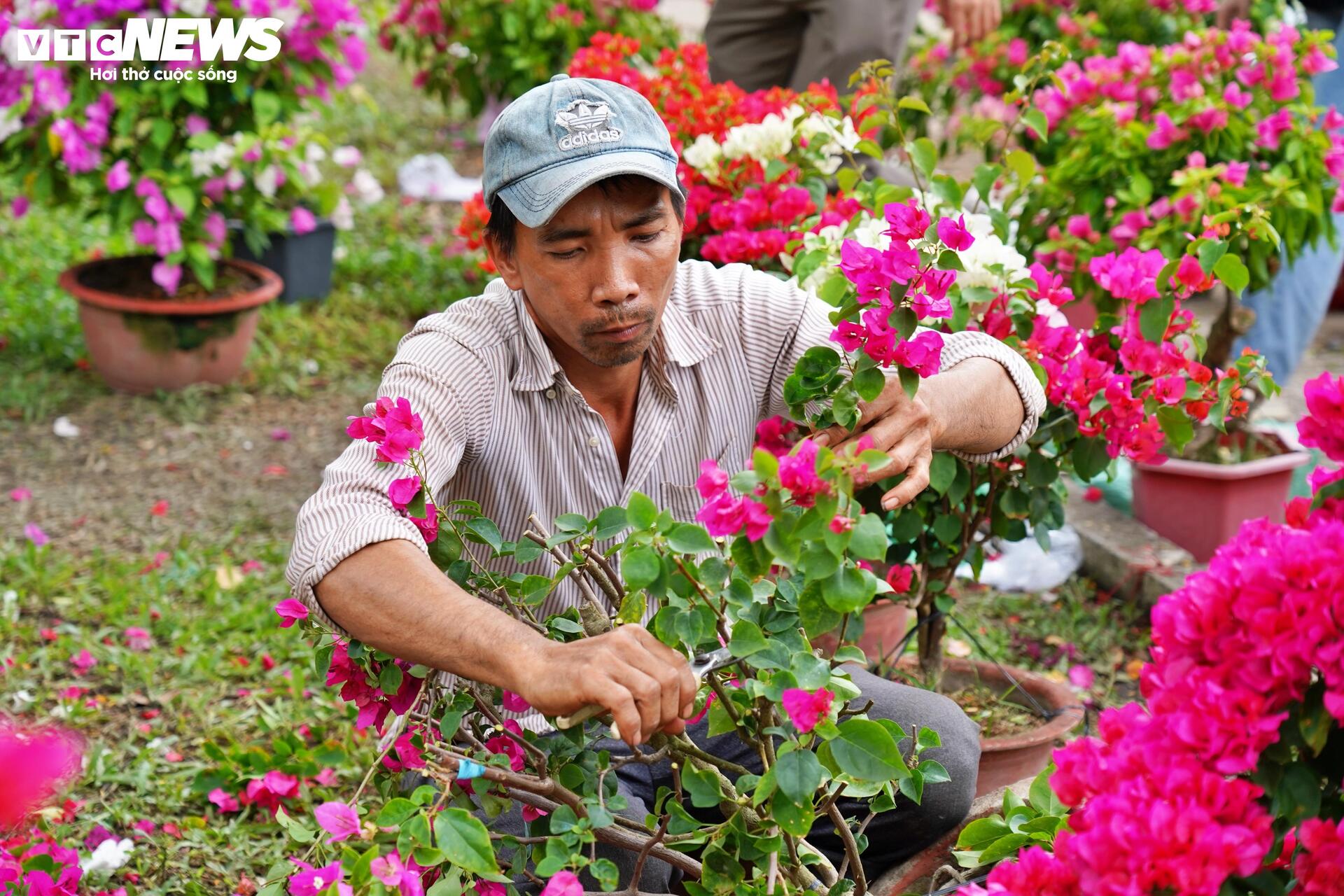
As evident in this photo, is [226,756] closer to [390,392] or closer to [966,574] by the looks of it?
[390,392]

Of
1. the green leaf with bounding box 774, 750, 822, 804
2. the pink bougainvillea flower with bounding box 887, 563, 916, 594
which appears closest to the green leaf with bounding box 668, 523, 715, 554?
the green leaf with bounding box 774, 750, 822, 804

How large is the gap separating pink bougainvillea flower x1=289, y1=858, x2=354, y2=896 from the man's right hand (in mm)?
275

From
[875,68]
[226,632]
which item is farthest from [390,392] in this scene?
[226,632]

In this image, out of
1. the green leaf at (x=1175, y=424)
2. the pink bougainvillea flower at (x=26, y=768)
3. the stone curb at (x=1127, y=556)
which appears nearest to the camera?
the pink bougainvillea flower at (x=26, y=768)

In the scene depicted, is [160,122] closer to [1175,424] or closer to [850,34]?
[850,34]

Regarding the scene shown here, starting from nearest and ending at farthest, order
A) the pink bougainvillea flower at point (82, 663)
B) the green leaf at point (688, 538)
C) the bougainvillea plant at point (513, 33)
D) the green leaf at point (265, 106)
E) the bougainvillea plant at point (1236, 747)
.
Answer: the bougainvillea plant at point (1236, 747) < the green leaf at point (688, 538) < the pink bougainvillea flower at point (82, 663) < the green leaf at point (265, 106) < the bougainvillea plant at point (513, 33)

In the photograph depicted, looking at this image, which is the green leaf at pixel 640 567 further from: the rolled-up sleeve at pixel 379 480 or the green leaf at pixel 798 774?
the rolled-up sleeve at pixel 379 480

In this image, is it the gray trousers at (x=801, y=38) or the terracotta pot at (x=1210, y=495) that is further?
the gray trousers at (x=801, y=38)

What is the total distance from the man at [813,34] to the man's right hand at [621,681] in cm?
290

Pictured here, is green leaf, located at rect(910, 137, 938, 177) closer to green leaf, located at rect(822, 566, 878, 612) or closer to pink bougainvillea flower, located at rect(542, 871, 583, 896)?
green leaf, located at rect(822, 566, 878, 612)

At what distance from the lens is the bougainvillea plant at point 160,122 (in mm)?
4520

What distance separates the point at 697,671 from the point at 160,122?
380 cm

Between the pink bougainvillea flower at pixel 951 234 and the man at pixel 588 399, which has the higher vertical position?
the pink bougainvillea flower at pixel 951 234

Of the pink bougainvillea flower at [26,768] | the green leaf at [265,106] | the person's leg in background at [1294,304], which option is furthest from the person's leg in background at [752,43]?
the pink bougainvillea flower at [26,768]
